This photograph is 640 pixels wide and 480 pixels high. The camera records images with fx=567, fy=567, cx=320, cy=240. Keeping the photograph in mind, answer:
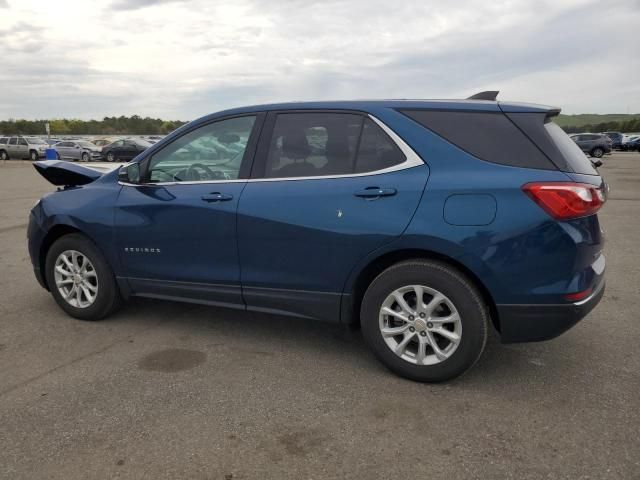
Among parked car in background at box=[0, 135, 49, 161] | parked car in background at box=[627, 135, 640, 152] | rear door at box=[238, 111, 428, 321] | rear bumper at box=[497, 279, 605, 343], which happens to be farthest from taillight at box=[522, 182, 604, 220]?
parked car in background at box=[627, 135, 640, 152]

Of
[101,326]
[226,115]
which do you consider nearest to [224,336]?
[101,326]

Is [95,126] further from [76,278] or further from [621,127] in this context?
[76,278]

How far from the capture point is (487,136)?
331cm

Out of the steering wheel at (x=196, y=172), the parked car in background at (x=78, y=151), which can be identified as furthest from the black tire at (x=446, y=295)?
the parked car in background at (x=78, y=151)

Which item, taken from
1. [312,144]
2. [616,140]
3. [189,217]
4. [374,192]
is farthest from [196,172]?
[616,140]

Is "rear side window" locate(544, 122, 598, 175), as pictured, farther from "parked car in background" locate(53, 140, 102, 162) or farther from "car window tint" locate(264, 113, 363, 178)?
"parked car in background" locate(53, 140, 102, 162)

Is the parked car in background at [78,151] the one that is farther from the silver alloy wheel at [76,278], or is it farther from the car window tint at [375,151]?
the car window tint at [375,151]

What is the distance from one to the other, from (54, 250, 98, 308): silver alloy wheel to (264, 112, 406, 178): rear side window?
1808mm

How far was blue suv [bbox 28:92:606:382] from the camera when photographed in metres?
3.13

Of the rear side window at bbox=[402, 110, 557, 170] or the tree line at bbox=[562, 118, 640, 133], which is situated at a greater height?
the tree line at bbox=[562, 118, 640, 133]

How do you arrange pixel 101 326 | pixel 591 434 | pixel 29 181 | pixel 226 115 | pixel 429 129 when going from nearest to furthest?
pixel 591 434 < pixel 429 129 < pixel 226 115 < pixel 101 326 < pixel 29 181

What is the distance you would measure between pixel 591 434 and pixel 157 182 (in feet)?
10.6

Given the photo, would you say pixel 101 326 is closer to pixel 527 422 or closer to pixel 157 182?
pixel 157 182

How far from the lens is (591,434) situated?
2.83 meters
